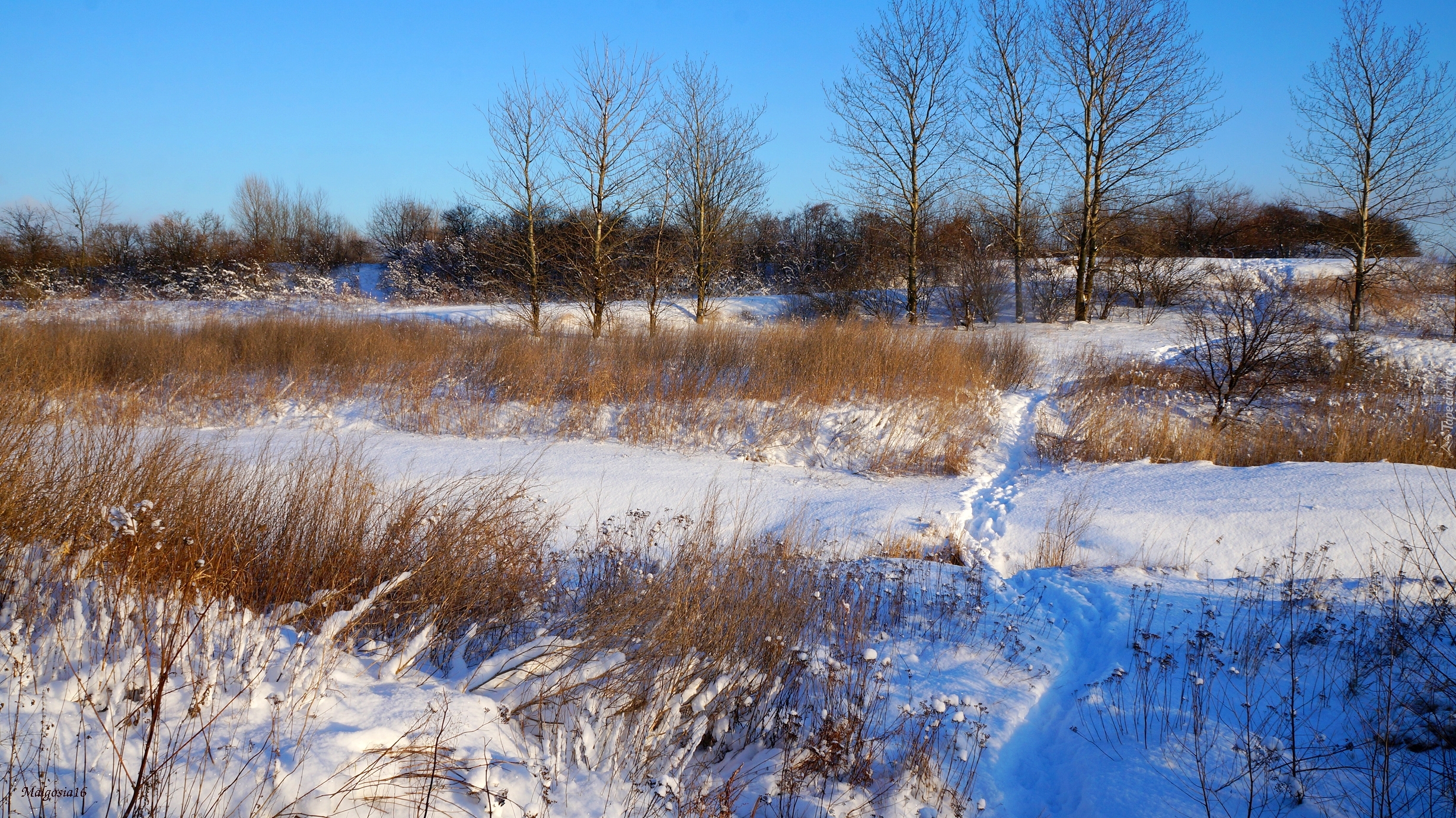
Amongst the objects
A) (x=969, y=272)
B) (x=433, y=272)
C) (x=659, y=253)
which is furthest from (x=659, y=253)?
(x=433, y=272)

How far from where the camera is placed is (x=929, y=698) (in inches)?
124

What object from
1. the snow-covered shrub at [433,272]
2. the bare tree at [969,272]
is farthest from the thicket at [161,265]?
the bare tree at [969,272]

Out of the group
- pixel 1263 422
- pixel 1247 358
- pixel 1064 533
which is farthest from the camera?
pixel 1263 422

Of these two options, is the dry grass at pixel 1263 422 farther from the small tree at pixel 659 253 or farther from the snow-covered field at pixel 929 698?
the small tree at pixel 659 253

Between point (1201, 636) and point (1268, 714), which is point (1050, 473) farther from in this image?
point (1268, 714)

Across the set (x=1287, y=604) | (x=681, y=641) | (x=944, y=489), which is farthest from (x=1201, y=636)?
(x=944, y=489)

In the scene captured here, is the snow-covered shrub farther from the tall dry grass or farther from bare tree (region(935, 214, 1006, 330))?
the tall dry grass

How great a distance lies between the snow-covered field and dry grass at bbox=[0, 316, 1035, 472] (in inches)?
106

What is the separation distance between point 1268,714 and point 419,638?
11.8 ft

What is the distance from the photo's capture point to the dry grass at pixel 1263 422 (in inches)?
325

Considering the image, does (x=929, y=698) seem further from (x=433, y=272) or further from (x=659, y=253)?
(x=433, y=272)

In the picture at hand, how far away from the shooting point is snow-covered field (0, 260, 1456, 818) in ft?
6.95

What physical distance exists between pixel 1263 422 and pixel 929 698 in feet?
31.4

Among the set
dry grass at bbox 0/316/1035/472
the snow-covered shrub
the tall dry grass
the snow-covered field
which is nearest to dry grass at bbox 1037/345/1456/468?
dry grass at bbox 0/316/1035/472
